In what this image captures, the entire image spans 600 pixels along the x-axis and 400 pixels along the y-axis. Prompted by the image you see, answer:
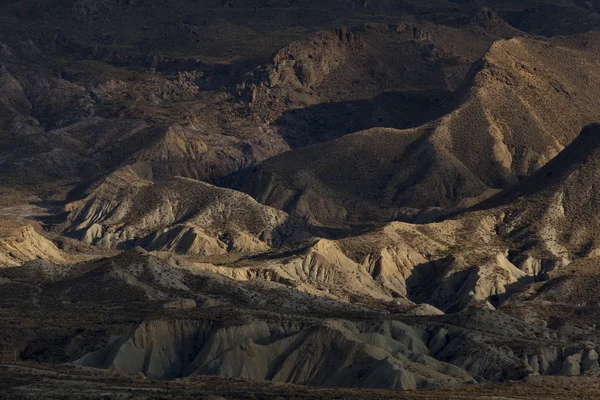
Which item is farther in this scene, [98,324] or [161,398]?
[98,324]

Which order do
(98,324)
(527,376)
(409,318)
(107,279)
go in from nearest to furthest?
(527,376) < (98,324) < (409,318) < (107,279)

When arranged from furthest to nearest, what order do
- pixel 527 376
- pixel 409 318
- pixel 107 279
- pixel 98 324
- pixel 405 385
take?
A: 1. pixel 107 279
2. pixel 409 318
3. pixel 98 324
4. pixel 527 376
5. pixel 405 385

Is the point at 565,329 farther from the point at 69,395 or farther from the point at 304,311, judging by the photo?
the point at 69,395

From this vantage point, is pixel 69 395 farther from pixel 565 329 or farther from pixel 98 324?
pixel 565 329

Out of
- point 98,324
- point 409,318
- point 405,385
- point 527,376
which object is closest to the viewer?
point 405,385

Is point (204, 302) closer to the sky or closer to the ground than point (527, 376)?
closer to the ground

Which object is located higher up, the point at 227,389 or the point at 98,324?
the point at 227,389

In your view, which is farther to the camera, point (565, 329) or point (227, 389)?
point (565, 329)

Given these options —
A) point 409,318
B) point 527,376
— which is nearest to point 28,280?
point 409,318

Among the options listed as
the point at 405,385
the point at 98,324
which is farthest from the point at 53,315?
the point at 405,385
